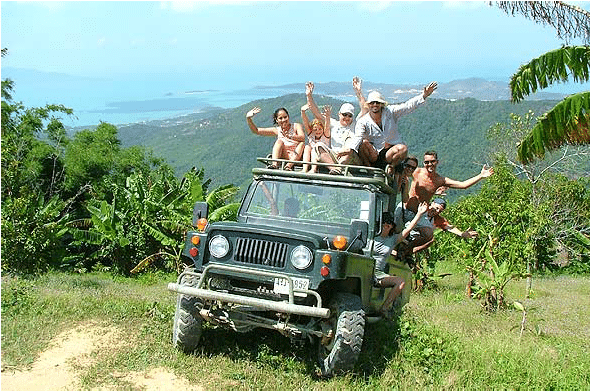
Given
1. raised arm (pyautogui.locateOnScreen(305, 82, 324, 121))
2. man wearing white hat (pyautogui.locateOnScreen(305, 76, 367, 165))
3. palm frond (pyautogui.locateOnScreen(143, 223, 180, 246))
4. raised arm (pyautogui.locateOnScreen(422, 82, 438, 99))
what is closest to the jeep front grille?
man wearing white hat (pyautogui.locateOnScreen(305, 76, 367, 165))

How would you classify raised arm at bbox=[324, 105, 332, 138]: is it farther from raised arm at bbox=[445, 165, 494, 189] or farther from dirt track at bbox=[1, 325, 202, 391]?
dirt track at bbox=[1, 325, 202, 391]

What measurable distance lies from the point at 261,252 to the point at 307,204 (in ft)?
3.99

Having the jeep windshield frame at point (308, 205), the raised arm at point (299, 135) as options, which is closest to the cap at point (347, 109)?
the raised arm at point (299, 135)

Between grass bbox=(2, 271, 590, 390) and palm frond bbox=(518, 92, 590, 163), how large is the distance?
11.2 ft

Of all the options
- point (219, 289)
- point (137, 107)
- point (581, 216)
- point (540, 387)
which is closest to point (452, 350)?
point (540, 387)

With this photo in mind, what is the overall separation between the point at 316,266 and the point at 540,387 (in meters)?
2.34

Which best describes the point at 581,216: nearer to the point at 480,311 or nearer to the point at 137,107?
the point at 480,311

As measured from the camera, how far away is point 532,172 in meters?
27.9

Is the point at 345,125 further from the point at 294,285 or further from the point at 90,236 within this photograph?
the point at 90,236

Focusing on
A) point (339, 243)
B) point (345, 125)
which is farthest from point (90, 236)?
point (339, 243)

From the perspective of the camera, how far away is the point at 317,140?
939 centimetres

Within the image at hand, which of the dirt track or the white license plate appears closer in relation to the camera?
the dirt track

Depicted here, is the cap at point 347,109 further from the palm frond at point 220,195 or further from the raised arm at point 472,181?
the palm frond at point 220,195

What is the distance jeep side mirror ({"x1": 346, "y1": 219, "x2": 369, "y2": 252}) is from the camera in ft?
22.3
